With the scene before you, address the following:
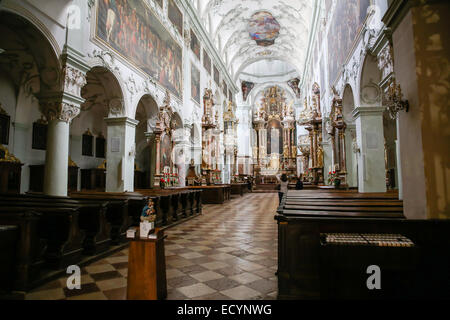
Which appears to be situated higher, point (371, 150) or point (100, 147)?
point (100, 147)

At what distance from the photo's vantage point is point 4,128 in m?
8.30

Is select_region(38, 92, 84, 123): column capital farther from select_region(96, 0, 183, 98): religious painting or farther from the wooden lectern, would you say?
the wooden lectern

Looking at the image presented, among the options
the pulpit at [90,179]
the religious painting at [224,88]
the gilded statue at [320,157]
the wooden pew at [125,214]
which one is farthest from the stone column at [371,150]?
the religious painting at [224,88]

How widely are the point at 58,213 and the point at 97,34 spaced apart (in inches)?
238

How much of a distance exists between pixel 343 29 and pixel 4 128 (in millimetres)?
11290

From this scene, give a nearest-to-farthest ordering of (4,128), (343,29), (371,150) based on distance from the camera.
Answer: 1. (371,150)
2. (4,128)
3. (343,29)

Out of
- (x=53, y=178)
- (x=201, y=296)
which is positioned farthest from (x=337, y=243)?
(x=53, y=178)

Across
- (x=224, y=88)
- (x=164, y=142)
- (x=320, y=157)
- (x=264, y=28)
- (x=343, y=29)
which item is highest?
(x=264, y=28)

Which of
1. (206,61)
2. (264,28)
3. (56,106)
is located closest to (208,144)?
(206,61)

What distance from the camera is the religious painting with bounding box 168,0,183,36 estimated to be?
40.9 ft

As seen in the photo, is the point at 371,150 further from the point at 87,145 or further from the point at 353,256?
the point at 87,145

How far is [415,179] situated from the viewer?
9.74ft
